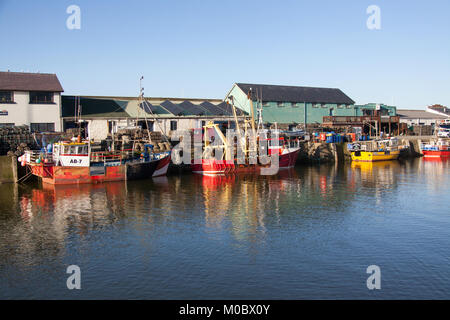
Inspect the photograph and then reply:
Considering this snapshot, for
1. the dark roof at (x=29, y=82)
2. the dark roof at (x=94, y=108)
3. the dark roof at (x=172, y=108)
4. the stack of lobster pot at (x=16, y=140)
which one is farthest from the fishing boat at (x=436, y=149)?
the stack of lobster pot at (x=16, y=140)

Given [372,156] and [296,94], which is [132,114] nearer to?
[296,94]

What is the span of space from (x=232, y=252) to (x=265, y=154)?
99.9 ft

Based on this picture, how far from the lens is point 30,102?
162ft

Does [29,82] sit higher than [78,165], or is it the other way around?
[29,82]

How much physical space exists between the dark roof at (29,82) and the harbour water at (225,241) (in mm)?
16726

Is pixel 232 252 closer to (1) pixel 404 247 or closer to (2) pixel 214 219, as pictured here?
(2) pixel 214 219

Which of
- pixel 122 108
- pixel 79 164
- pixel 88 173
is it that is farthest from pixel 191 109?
pixel 79 164

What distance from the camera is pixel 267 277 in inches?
671

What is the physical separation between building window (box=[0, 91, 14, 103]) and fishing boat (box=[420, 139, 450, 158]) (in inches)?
2394

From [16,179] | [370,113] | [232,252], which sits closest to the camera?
[232,252]

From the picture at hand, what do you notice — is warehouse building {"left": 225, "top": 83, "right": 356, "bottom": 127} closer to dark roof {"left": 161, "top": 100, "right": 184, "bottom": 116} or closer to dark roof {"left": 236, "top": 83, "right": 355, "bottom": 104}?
dark roof {"left": 236, "top": 83, "right": 355, "bottom": 104}

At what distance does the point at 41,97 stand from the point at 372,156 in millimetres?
45227

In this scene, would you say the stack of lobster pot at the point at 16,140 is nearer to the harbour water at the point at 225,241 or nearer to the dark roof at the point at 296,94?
the harbour water at the point at 225,241
